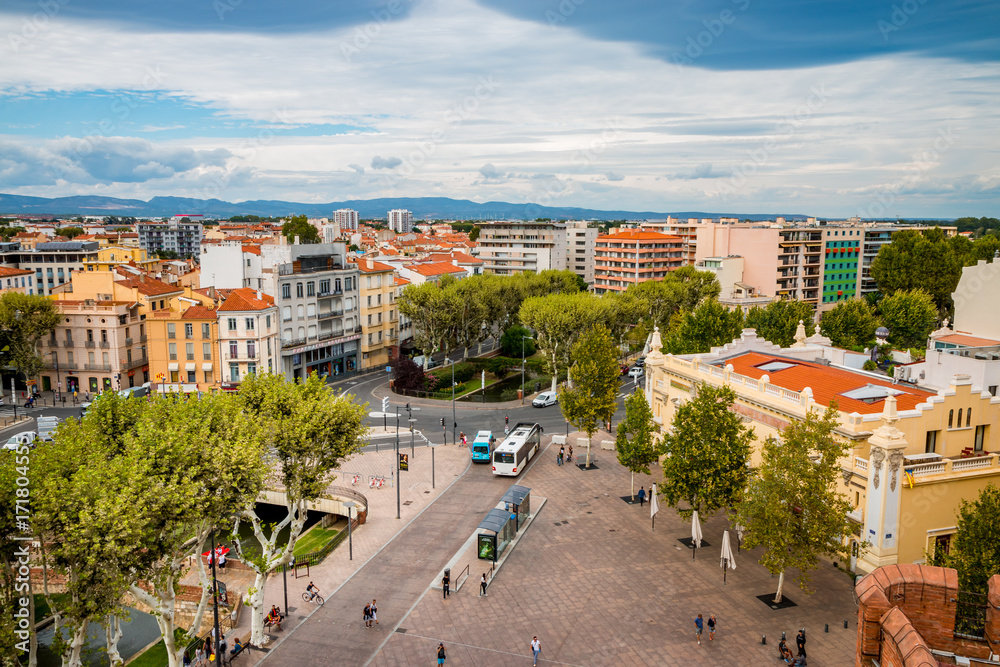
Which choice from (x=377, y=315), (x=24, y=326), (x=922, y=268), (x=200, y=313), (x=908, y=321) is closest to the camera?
(x=24, y=326)

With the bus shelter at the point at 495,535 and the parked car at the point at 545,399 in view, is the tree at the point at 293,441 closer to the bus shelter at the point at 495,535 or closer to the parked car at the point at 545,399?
the bus shelter at the point at 495,535

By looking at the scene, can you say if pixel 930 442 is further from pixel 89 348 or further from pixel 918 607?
pixel 89 348

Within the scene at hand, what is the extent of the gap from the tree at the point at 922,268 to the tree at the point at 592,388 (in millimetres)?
70039

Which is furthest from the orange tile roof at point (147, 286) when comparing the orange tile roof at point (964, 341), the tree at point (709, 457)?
the orange tile roof at point (964, 341)

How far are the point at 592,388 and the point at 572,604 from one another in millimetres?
21889

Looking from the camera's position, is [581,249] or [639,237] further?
[581,249]

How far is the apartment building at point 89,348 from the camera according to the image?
232 ft

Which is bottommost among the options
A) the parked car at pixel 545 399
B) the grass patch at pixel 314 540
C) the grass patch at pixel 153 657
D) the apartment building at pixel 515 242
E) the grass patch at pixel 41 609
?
the grass patch at pixel 41 609

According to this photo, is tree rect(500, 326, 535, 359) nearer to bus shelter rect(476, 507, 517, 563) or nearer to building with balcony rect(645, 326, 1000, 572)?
building with balcony rect(645, 326, 1000, 572)

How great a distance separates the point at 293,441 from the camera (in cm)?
2908

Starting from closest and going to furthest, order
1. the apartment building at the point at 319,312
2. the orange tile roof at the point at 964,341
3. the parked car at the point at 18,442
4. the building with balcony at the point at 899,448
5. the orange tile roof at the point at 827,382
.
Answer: the parked car at the point at 18,442 → the building with balcony at the point at 899,448 → the orange tile roof at the point at 827,382 → the orange tile roof at the point at 964,341 → the apartment building at the point at 319,312

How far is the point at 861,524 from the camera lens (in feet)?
101

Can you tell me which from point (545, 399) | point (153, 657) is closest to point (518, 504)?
point (153, 657)

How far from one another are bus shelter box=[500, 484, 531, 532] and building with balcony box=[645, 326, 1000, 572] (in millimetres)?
13086
